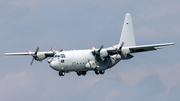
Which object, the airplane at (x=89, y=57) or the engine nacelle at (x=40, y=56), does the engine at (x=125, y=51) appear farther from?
the engine nacelle at (x=40, y=56)

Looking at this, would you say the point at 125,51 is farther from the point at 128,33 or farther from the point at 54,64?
the point at 54,64

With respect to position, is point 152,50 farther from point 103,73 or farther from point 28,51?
point 28,51

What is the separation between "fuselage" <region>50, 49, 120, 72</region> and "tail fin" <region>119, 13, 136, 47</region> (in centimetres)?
456

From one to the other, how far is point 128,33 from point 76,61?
32.3 ft

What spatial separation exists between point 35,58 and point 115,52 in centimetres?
931

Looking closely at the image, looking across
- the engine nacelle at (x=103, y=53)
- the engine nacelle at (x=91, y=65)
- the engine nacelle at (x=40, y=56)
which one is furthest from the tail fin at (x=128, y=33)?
the engine nacelle at (x=40, y=56)

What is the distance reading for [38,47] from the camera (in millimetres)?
46281

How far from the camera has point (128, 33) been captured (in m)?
51.0

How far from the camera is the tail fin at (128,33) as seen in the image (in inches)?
1994

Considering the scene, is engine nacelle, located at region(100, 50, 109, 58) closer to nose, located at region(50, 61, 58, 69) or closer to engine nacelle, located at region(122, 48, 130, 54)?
engine nacelle, located at region(122, 48, 130, 54)

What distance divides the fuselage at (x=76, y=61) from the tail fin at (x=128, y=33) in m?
4.56

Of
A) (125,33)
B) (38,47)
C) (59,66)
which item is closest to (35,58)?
(38,47)

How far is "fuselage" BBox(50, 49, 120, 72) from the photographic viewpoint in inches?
1703

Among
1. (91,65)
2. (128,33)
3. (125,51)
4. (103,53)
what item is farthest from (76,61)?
(128,33)
